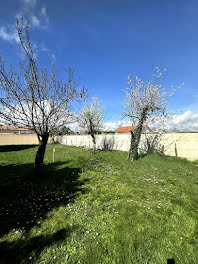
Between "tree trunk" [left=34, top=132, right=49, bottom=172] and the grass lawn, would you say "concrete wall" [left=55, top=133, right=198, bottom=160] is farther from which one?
"tree trunk" [left=34, top=132, right=49, bottom=172]

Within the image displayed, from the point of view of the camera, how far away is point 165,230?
9.59 ft

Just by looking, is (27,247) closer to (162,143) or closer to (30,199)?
(30,199)

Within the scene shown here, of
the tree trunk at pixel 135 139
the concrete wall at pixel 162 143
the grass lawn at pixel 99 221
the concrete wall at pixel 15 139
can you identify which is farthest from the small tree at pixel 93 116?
the concrete wall at pixel 15 139

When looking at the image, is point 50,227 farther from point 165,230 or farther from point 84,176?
point 84,176

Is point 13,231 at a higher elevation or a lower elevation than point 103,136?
lower

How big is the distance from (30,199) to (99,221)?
291 centimetres

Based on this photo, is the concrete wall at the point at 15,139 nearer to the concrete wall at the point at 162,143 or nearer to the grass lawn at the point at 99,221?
the concrete wall at the point at 162,143

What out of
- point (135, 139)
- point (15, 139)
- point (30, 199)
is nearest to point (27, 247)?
point (30, 199)

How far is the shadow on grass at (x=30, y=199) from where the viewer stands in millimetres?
2707

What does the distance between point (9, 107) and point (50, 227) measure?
197 inches

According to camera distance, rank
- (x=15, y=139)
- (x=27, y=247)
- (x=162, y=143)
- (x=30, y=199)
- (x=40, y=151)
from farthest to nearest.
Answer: (x=15, y=139) → (x=162, y=143) → (x=40, y=151) → (x=30, y=199) → (x=27, y=247)

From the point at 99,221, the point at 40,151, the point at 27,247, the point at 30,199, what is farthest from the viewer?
the point at 40,151

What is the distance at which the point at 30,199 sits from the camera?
4.56 meters

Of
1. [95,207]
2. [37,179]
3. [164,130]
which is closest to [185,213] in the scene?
[95,207]
